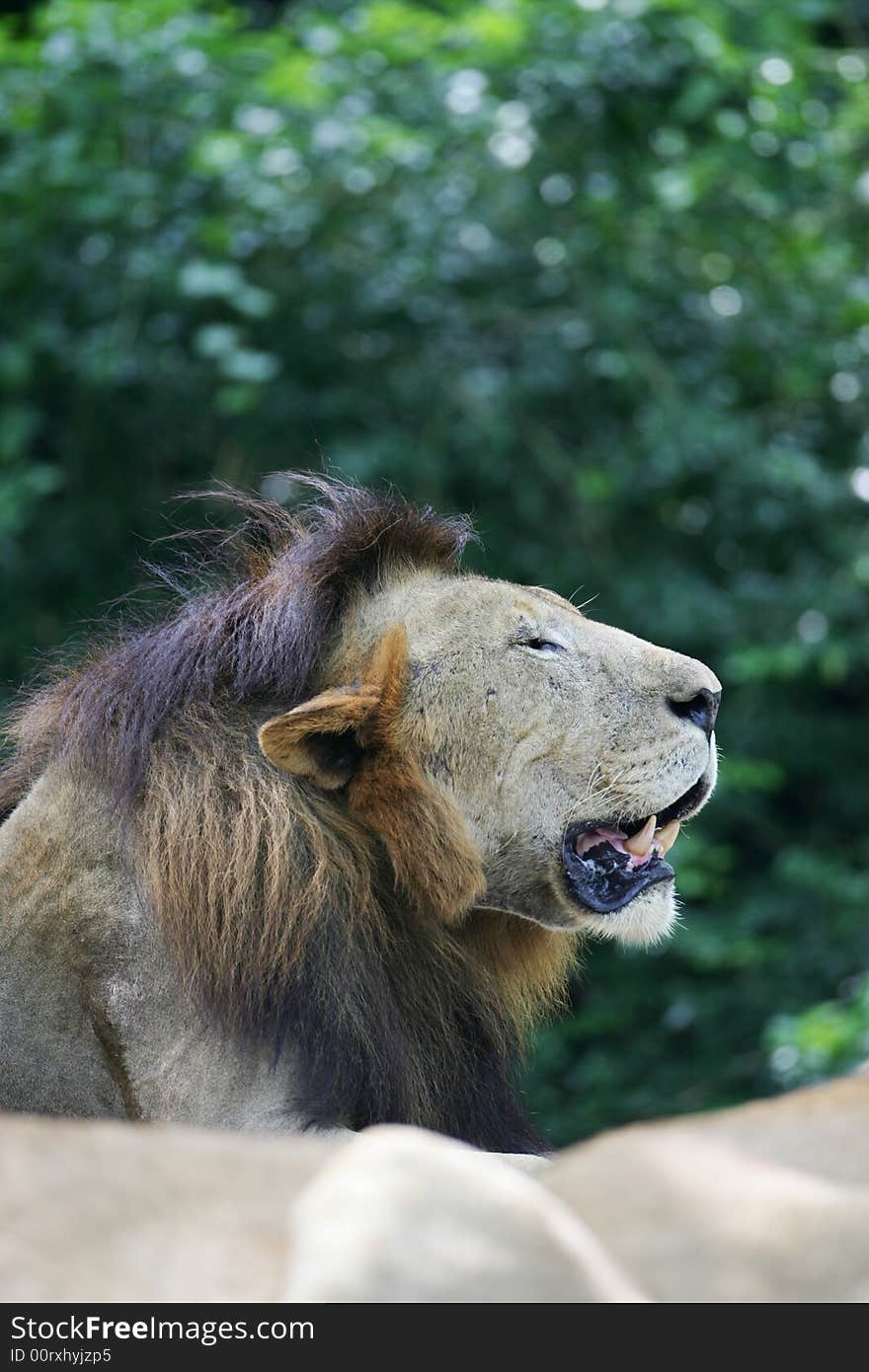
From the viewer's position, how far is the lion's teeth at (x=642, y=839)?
2.81 metres

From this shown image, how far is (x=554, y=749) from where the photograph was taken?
275 centimetres

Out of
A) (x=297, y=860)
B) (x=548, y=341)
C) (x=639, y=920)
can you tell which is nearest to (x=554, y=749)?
(x=639, y=920)

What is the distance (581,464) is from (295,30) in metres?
2.15

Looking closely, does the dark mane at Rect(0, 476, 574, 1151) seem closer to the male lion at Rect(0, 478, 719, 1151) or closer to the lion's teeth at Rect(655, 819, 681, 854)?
the male lion at Rect(0, 478, 719, 1151)

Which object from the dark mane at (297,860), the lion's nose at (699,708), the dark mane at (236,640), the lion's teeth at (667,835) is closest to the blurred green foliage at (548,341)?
the dark mane at (236,640)

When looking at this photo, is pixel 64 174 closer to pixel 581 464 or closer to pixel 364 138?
pixel 364 138

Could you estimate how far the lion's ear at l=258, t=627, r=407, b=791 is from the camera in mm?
2604

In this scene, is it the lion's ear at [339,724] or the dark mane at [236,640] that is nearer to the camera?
the lion's ear at [339,724]

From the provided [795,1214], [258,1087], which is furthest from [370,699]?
[795,1214]

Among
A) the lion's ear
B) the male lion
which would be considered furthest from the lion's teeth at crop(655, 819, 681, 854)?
the lion's ear

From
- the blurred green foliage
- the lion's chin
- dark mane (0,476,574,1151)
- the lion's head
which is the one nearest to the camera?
dark mane (0,476,574,1151)

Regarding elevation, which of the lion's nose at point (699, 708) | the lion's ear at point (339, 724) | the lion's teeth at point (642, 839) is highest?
the lion's ear at point (339, 724)

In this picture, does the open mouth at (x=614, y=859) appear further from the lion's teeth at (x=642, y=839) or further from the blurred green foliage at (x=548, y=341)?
the blurred green foliage at (x=548, y=341)

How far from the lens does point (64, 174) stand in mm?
6098
